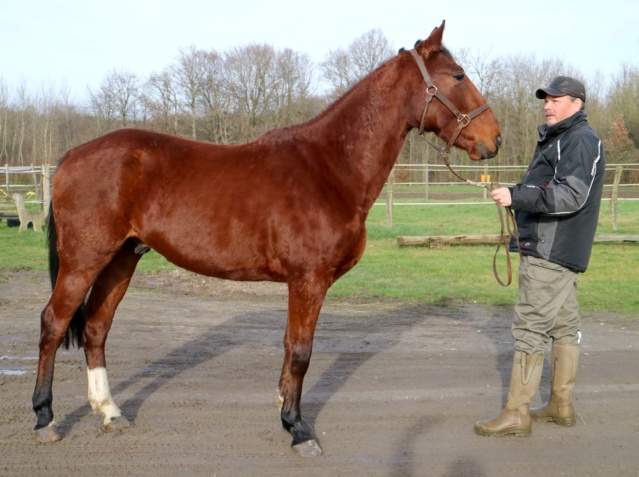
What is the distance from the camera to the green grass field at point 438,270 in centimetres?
938

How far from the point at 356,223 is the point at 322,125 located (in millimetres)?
758

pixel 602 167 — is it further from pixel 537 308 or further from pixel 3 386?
pixel 3 386

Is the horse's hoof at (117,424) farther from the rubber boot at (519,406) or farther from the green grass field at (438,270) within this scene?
the green grass field at (438,270)

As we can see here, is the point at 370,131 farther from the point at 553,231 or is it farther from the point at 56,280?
the point at 56,280

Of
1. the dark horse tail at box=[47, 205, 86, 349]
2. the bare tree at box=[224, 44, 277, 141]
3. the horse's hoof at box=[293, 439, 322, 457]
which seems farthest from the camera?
the bare tree at box=[224, 44, 277, 141]

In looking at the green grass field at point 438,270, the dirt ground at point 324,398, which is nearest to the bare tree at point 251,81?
the green grass field at point 438,270

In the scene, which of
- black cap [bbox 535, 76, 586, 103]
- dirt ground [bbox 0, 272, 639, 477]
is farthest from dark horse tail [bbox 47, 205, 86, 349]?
black cap [bbox 535, 76, 586, 103]

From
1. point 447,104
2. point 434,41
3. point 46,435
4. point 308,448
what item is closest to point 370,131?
Result: point 447,104

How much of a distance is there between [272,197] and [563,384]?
2510 mm

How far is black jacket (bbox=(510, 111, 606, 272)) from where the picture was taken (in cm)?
405

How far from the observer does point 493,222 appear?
1967cm

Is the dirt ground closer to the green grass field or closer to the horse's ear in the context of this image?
the green grass field

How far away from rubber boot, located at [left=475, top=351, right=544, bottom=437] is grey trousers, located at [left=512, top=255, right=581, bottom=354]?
3.7 inches

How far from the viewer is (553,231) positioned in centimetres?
427
